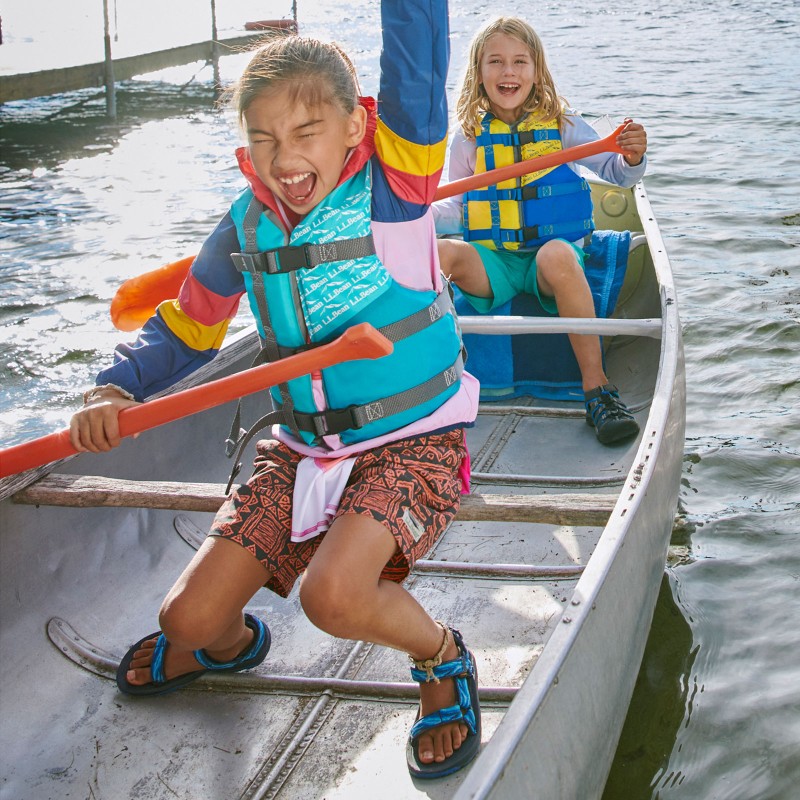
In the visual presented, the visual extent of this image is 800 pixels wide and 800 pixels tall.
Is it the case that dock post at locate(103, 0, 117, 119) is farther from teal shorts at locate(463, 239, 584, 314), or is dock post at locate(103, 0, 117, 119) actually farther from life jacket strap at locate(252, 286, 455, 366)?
life jacket strap at locate(252, 286, 455, 366)

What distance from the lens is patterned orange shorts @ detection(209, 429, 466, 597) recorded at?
1.87 meters

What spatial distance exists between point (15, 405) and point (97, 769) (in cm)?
343

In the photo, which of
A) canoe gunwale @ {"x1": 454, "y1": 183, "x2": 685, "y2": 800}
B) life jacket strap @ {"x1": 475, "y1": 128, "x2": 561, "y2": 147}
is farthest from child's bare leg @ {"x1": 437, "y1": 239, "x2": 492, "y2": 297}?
canoe gunwale @ {"x1": 454, "y1": 183, "x2": 685, "y2": 800}

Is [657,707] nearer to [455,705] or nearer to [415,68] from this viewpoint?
[455,705]

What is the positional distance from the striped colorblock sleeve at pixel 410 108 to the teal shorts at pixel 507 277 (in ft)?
5.21

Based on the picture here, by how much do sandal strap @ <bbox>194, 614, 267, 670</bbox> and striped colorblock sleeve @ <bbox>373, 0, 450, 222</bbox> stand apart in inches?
38.6

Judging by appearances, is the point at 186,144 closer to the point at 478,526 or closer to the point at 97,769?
the point at 478,526

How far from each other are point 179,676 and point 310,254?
99 centimetres

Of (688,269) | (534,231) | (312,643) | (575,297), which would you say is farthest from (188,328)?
(688,269)

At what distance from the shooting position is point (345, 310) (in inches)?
76.7

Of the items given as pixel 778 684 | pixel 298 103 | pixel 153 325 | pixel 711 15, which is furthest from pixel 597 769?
pixel 711 15

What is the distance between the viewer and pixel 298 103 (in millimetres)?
1834

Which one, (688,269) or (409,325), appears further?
(688,269)

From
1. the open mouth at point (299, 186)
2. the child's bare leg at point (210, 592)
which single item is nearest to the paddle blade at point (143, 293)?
the open mouth at point (299, 186)
